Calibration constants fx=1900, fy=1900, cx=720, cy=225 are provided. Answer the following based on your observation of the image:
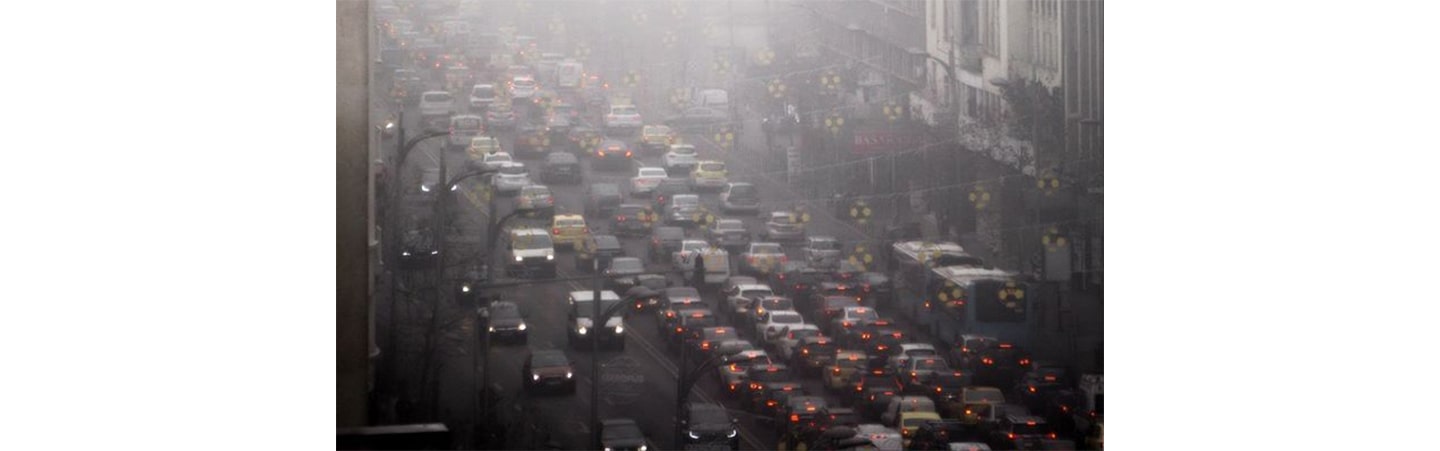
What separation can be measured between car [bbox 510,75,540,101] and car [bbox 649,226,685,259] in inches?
23.7

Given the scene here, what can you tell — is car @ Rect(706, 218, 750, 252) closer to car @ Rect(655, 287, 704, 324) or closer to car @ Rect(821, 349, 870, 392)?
car @ Rect(655, 287, 704, 324)

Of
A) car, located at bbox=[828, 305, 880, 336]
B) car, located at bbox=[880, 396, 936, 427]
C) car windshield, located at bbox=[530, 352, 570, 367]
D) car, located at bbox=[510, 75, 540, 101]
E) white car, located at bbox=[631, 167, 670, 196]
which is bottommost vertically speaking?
car, located at bbox=[880, 396, 936, 427]

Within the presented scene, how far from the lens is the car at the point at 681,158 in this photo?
20.2 feet

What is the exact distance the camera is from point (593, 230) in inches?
242

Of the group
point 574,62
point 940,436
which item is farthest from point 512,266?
point 940,436

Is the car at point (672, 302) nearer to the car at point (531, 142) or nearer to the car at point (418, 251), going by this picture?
the car at point (531, 142)

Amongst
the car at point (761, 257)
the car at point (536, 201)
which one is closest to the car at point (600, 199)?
the car at point (536, 201)

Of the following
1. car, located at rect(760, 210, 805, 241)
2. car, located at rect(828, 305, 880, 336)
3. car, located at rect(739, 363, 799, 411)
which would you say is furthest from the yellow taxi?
car, located at rect(828, 305, 880, 336)

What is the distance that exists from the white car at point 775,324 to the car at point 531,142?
897 mm

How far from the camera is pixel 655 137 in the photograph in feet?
20.2

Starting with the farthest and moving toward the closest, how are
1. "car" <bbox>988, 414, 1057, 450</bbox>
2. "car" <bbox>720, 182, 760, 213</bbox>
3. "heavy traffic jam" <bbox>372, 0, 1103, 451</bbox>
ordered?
"car" <bbox>988, 414, 1057, 450</bbox>
"car" <bbox>720, 182, 760, 213</bbox>
"heavy traffic jam" <bbox>372, 0, 1103, 451</bbox>

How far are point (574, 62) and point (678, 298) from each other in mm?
840

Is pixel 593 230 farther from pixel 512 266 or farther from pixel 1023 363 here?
pixel 1023 363

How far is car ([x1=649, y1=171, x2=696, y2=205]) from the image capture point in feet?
20.3
